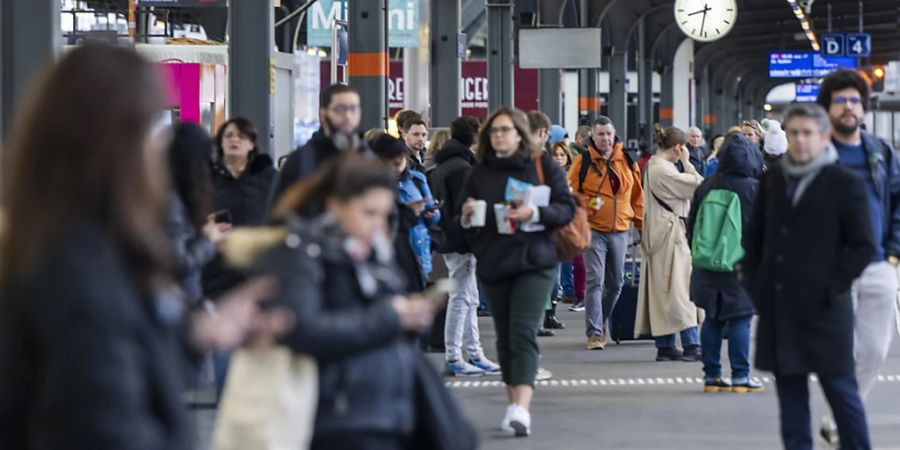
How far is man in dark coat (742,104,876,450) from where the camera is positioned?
24.7ft

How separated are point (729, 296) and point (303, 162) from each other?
14.5 feet

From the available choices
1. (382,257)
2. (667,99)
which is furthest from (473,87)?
(382,257)

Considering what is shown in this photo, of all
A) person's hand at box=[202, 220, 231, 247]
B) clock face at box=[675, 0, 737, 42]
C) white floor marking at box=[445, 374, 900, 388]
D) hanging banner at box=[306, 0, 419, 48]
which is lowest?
white floor marking at box=[445, 374, 900, 388]

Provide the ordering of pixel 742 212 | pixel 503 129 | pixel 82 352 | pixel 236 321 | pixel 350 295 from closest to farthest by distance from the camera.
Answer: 1. pixel 82 352
2. pixel 236 321
3. pixel 350 295
4. pixel 503 129
5. pixel 742 212

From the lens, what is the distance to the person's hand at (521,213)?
9.38 m

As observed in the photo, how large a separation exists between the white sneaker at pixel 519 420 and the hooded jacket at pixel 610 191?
4.75 m

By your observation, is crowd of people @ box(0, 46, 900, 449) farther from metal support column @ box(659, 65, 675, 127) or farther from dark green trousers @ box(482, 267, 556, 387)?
metal support column @ box(659, 65, 675, 127)

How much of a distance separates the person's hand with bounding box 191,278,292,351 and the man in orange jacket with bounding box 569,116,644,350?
10086 millimetres

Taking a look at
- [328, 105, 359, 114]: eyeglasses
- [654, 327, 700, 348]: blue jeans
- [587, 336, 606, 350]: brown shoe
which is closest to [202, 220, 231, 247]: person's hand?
[328, 105, 359, 114]: eyeglasses

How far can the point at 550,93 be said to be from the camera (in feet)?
102

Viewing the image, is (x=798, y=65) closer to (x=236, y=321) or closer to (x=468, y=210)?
(x=468, y=210)

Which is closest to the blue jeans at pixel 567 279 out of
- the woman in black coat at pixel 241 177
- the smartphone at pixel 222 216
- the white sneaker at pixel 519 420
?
the white sneaker at pixel 519 420

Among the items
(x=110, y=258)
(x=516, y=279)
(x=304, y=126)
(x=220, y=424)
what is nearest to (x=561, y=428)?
(x=516, y=279)

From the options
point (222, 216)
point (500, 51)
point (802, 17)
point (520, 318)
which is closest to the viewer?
point (222, 216)
